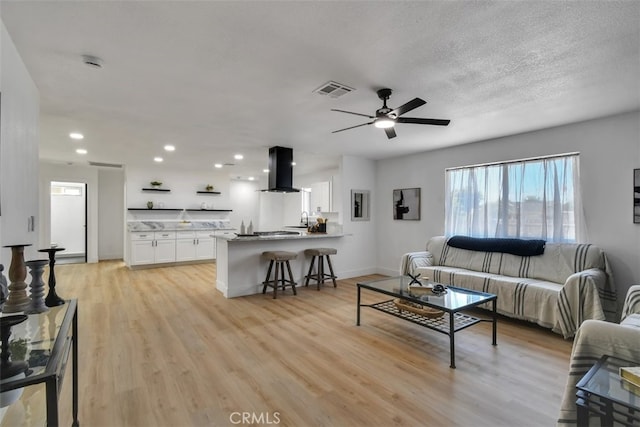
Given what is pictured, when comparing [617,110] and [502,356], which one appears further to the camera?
[617,110]

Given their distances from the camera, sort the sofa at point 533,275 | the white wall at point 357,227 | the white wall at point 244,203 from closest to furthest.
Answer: the sofa at point 533,275
the white wall at point 357,227
the white wall at point 244,203

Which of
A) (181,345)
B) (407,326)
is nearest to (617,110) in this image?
(407,326)

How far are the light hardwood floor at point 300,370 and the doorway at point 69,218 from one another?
16.6 ft

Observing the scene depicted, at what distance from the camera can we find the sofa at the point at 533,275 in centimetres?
305

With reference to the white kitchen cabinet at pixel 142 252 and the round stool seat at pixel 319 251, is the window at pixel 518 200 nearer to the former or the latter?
the round stool seat at pixel 319 251

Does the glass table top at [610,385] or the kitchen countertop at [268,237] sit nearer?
the glass table top at [610,385]

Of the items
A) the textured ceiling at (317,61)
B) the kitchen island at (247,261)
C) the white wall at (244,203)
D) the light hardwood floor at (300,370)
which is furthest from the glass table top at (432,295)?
the white wall at (244,203)

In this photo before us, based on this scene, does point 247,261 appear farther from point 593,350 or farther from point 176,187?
point 176,187

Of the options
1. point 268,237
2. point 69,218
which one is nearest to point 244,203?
point 69,218

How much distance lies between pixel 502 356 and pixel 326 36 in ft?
9.84

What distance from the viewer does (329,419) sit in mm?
1896

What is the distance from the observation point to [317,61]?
2271mm

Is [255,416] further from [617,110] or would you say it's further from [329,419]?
[617,110]

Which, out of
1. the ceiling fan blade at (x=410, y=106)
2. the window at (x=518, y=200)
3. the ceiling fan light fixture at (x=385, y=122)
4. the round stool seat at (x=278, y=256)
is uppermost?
the ceiling fan blade at (x=410, y=106)
